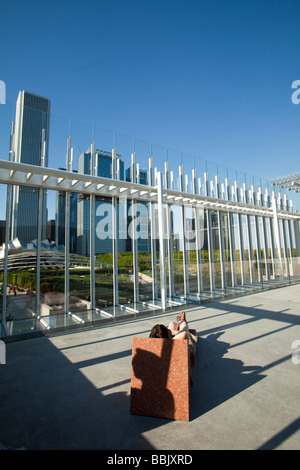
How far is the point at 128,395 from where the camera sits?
3.49 metres

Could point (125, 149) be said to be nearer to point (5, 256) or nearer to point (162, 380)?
point (5, 256)

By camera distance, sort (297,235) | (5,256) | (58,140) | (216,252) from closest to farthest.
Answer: (5,256), (58,140), (216,252), (297,235)

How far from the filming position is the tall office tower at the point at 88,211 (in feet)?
28.1

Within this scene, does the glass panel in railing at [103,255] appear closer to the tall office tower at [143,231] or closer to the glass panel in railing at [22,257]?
the tall office tower at [143,231]

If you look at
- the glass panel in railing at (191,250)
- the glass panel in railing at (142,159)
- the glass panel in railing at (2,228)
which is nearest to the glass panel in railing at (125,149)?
the glass panel in railing at (142,159)

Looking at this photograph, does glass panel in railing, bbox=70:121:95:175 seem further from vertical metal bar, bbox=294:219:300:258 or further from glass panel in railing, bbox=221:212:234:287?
vertical metal bar, bbox=294:219:300:258

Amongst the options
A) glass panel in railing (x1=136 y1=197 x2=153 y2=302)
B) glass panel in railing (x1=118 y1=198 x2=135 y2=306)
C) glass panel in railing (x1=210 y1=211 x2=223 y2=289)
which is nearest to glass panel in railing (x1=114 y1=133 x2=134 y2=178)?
glass panel in railing (x1=118 y1=198 x2=135 y2=306)

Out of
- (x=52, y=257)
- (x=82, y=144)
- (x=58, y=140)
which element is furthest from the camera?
(x=52, y=257)

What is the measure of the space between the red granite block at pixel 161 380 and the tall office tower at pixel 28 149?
21.9 feet

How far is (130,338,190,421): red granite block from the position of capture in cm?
296

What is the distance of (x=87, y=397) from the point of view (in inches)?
→ 136

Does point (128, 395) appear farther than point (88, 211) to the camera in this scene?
No

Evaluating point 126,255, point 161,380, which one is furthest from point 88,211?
point 161,380

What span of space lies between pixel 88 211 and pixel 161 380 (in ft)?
25.8
